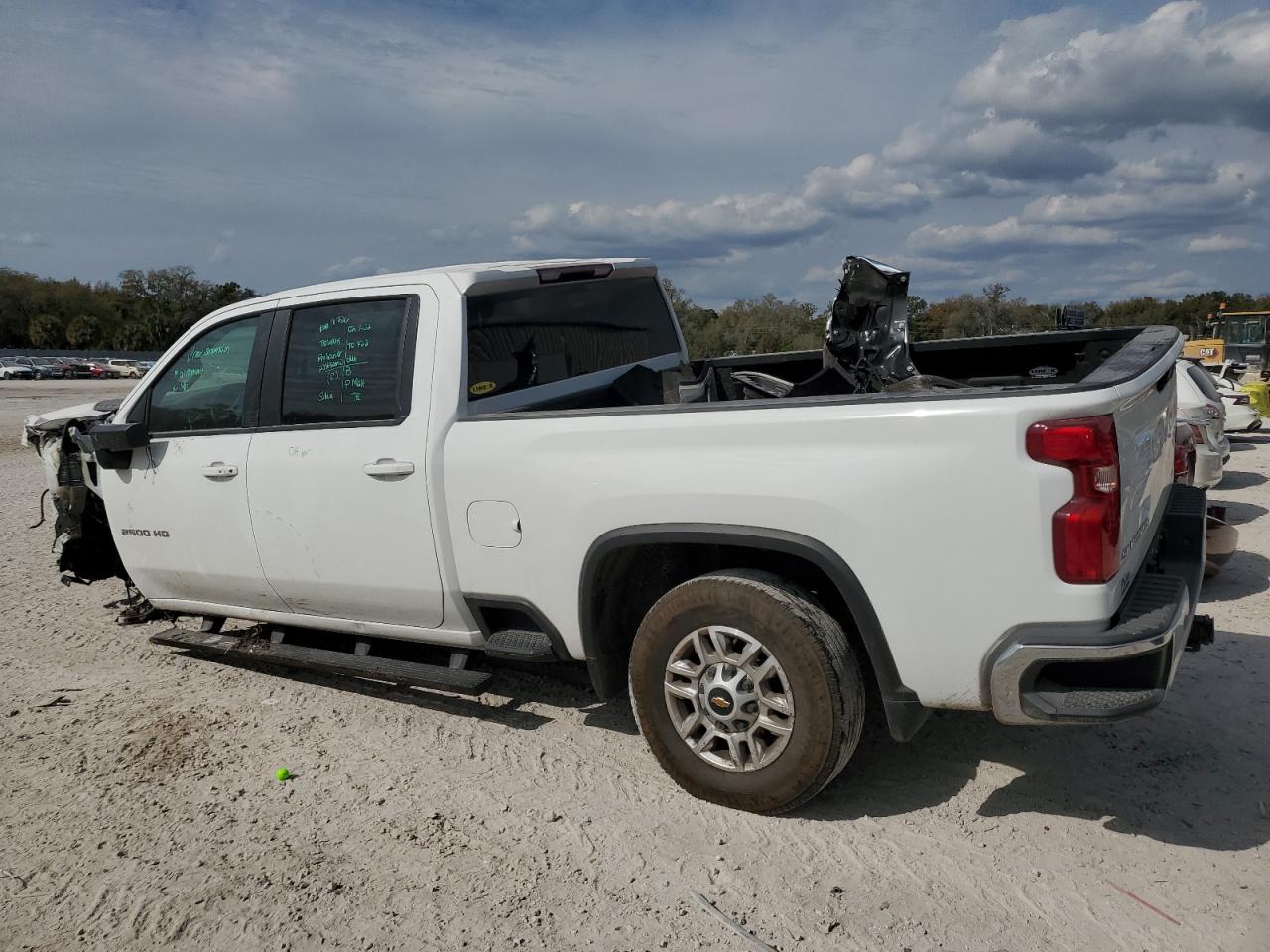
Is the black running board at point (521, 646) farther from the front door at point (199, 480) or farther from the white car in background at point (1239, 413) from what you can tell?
the white car in background at point (1239, 413)

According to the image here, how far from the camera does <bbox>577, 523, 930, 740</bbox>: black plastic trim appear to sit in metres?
3.11

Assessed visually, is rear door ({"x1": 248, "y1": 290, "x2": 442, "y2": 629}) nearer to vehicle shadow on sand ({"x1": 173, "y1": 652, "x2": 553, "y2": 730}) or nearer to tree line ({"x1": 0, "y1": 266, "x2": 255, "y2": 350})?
vehicle shadow on sand ({"x1": 173, "y1": 652, "x2": 553, "y2": 730})

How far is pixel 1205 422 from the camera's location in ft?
28.9

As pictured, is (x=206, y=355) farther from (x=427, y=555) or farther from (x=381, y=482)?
(x=427, y=555)

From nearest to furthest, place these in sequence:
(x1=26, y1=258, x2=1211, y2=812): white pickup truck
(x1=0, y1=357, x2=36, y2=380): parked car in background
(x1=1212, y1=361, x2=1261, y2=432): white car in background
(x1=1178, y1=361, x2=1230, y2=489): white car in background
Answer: (x1=26, y1=258, x2=1211, y2=812): white pickup truck < (x1=1178, y1=361, x2=1230, y2=489): white car in background < (x1=1212, y1=361, x2=1261, y2=432): white car in background < (x1=0, y1=357, x2=36, y2=380): parked car in background

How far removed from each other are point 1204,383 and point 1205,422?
1.35 m

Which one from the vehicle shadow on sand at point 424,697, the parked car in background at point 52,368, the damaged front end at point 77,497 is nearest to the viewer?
the vehicle shadow on sand at point 424,697

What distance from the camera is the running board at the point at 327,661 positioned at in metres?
4.27

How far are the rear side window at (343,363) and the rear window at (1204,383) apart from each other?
328 inches

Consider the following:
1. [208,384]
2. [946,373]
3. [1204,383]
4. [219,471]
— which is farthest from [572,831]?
[1204,383]

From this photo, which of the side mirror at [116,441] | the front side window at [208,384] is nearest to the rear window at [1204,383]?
the front side window at [208,384]

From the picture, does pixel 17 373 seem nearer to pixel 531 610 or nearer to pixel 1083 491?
pixel 531 610

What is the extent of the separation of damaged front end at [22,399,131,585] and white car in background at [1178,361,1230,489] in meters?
8.08

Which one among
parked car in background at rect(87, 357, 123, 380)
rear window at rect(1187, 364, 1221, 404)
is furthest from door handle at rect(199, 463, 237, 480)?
parked car in background at rect(87, 357, 123, 380)
